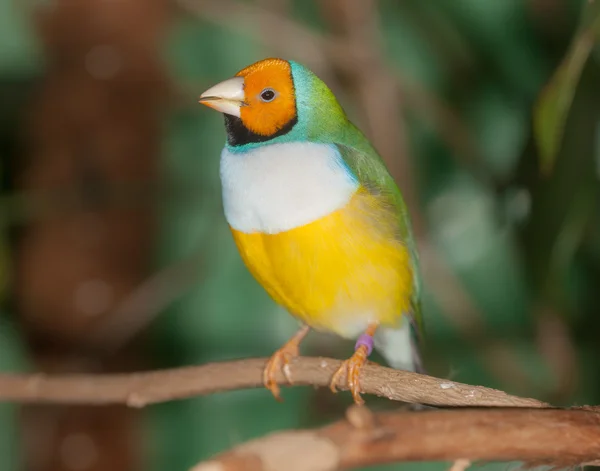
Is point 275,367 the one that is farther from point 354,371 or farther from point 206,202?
point 206,202

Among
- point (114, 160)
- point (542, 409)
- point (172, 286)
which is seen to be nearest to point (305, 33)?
point (114, 160)

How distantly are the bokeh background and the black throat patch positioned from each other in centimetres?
54

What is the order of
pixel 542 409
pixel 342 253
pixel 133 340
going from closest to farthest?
pixel 542 409
pixel 342 253
pixel 133 340

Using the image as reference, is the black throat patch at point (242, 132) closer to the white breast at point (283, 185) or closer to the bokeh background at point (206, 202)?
the white breast at point (283, 185)

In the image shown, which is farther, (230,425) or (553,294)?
(230,425)

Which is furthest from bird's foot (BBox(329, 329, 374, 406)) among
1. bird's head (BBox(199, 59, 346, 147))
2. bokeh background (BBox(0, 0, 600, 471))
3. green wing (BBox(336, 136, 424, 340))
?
bokeh background (BBox(0, 0, 600, 471))

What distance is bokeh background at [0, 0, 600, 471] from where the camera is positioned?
188cm

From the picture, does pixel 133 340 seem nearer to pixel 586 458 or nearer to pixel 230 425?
pixel 230 425

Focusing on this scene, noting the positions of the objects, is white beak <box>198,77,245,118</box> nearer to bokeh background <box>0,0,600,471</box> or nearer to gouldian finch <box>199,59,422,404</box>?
gouldian finch <box>199,59,422,404</box>

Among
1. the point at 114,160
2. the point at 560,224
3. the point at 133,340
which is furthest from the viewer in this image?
the point at 133,340

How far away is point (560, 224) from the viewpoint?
4.12 ft

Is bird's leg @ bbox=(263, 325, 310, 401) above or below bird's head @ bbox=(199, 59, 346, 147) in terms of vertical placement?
below

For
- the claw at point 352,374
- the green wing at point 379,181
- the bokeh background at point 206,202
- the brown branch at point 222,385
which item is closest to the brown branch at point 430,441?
the brown branch at point 222,385

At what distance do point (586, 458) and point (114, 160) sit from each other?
1.50 m
